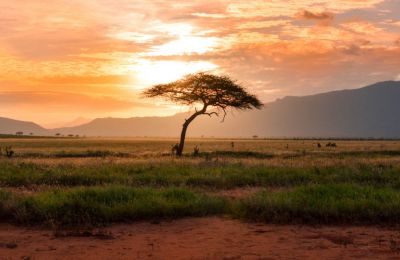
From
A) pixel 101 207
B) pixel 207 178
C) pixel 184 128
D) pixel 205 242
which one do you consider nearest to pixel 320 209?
pixel 205 242

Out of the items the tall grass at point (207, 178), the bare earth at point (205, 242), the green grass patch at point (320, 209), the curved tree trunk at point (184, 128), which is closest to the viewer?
the bare earth at point (205, 242)

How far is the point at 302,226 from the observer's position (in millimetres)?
12086

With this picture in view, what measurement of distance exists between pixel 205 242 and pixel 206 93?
35.7 m

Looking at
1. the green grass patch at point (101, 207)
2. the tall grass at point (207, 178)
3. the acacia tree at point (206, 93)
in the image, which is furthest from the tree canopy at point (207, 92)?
the green grass patch at point (101, 207)

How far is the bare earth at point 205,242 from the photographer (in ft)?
30.6

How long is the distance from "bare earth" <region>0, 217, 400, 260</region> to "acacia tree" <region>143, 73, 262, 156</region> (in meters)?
32.5

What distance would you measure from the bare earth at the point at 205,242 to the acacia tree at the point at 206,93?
32.5 meters

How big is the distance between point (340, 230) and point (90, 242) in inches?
224

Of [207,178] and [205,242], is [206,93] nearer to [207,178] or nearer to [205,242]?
[207,178]

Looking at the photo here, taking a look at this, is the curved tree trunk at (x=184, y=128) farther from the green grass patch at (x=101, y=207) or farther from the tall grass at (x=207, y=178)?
the green grass patch at (x=101, y=207)

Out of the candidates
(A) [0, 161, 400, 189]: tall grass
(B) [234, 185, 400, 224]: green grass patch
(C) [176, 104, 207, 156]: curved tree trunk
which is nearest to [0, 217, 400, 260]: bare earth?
(B) [234, 185, 400, 224]: green grass patch

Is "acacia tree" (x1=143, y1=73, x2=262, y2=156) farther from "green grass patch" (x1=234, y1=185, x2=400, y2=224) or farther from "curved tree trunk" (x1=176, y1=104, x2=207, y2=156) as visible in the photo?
"green grass patch" (x1=234, y1=185, x2=400, y2=224)

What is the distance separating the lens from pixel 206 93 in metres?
A: 45.6

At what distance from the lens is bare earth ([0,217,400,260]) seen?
9.31 m
